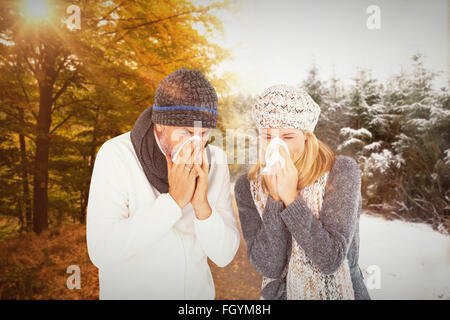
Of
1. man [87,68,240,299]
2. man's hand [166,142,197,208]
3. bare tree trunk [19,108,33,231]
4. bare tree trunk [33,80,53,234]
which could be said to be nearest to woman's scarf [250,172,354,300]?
man [87,68,240,299]

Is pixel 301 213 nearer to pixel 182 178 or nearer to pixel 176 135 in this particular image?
pixel 182 178

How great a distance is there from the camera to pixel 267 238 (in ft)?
4.16

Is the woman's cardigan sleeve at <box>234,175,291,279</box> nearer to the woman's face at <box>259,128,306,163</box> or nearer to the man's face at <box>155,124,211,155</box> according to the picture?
the woman's face at <box>259,128,306,163</box>

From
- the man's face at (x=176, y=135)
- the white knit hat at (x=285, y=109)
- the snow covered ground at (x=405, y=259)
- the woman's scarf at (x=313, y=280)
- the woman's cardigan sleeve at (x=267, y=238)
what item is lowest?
the snow covered ground at (x=405, y=259)

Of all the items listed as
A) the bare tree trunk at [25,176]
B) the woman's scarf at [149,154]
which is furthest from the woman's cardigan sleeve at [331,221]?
the bare tree trunk at [25,176]

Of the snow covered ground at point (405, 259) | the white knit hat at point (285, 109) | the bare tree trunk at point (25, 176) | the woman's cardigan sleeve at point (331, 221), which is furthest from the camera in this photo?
the snow covered ground at point (405, 259)

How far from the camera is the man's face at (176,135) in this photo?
4.17 ft

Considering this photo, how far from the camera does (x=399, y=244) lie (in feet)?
11.0

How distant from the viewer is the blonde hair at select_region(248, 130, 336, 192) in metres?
1.36

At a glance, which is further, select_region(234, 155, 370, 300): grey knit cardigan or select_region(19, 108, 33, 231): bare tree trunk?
select_region(19, 108, 33, 231): bare tree trunk

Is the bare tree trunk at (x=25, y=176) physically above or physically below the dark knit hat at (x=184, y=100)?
below

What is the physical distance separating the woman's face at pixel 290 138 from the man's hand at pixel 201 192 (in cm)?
36

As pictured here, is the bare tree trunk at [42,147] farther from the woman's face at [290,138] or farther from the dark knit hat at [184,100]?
the woman's face at [290,138]

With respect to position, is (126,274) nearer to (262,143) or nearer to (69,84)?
(262,143)
